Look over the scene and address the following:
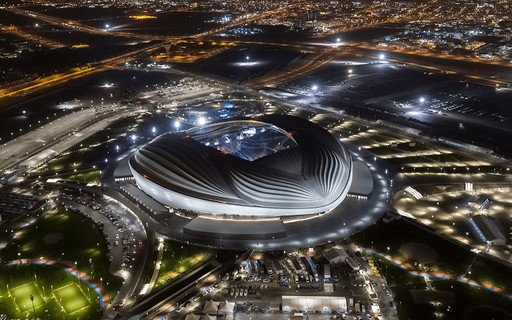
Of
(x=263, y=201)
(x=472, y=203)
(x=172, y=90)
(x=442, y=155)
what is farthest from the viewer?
(x=172, y=90)

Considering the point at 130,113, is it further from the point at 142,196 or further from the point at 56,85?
the point at 142,196

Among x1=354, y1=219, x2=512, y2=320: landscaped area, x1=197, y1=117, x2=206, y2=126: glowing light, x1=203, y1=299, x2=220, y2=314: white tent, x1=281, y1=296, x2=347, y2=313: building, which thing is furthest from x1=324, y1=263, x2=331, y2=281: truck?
x1=197, y1=117, x2=206, y2=126: glowing light

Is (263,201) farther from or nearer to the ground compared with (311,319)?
farther from the ground

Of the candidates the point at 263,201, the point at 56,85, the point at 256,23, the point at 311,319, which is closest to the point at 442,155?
the point at 263,201

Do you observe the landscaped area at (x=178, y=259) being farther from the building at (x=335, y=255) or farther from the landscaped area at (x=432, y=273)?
the landscaped area at (x=432, y=273)

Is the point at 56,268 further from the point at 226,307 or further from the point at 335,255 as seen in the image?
the point at 335,255

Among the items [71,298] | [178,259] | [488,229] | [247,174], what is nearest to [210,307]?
[178,259]

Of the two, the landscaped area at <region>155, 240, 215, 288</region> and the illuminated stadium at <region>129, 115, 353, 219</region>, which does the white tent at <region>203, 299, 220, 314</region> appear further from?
the illuminated stadium at <region>129, 115, 353, 219</region>

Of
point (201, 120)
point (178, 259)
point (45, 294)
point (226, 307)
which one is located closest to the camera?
point (226, 307)
